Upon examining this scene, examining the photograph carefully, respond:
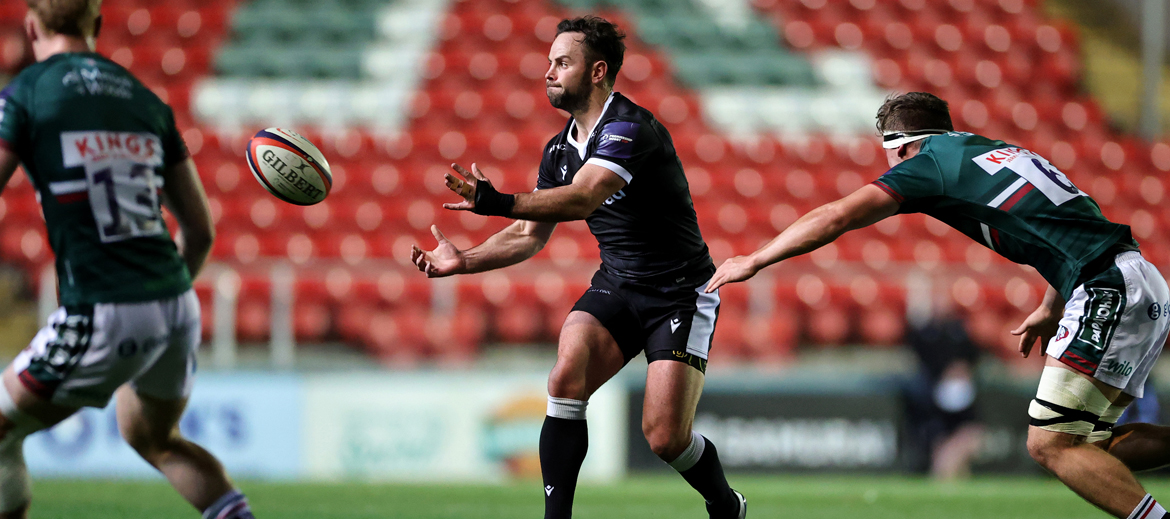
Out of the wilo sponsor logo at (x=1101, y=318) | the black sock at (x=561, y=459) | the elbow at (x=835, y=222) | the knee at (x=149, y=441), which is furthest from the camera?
the black sock at (x=561, y=459)

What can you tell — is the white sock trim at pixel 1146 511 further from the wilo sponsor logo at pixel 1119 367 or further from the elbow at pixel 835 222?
the elbow at pixel 835 222

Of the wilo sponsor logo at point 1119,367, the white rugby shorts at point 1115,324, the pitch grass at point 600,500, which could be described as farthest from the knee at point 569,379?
the pitch grass at point 600,500

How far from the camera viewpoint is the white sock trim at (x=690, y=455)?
5422 millimetres

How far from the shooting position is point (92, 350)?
3.84m

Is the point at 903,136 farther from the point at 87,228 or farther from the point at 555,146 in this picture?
the point at 87,228

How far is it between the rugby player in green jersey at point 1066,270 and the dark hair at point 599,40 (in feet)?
4.44

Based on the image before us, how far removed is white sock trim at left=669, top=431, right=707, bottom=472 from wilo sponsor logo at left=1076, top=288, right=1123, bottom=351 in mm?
1817

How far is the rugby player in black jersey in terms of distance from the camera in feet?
17.0

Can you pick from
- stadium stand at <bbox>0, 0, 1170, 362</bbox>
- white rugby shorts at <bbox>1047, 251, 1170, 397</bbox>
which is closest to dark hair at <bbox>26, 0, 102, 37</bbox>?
white rugby shorts at <bbox>1047, 251, 1170, 397</bbox>

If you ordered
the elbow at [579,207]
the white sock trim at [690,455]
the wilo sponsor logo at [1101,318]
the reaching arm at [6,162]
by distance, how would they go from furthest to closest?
the white sock trim at [690,455] → the elbow at [579,207] → the wilo sponsor logo at [1101,318] → the reaching arm at [6,162]

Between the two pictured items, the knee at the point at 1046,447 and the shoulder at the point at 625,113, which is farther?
the shoulder at the point at 625,113

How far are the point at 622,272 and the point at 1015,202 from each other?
6.06 feet

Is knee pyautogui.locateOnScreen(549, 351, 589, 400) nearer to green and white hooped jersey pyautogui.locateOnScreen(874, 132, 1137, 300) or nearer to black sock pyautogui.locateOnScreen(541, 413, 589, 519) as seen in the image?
black sock pyautogui.locateOnScreen(541, 413, 589, 519)

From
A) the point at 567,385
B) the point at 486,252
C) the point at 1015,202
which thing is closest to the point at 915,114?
the point at 1015,202
